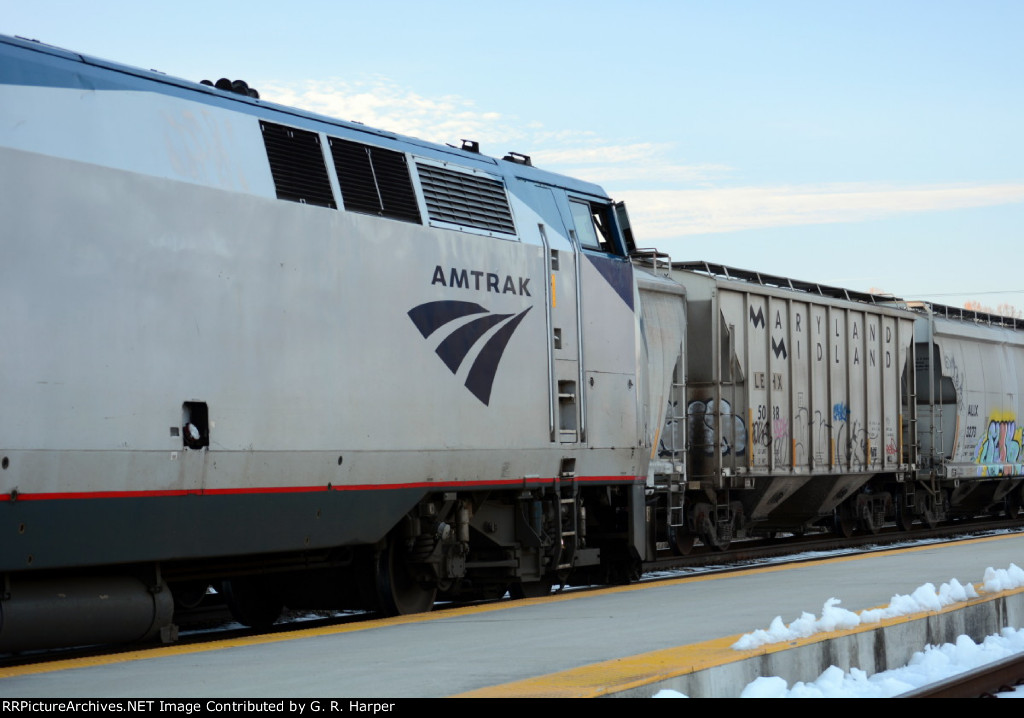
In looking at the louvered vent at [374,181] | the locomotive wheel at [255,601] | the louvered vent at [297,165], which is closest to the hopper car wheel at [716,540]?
the locomotive wheel at [255,601]

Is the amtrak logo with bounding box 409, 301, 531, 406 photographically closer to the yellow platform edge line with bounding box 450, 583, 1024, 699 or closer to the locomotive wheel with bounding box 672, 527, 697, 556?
the yellow platform edge line with bounding box 450, 583, 1024, 699

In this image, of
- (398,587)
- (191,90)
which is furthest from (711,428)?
(191,90)

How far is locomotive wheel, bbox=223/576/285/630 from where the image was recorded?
11.1m

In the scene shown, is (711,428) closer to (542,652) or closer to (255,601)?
(255,601)

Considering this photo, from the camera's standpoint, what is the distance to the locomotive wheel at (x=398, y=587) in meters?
11.0

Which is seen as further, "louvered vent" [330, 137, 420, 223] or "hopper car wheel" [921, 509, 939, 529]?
"hopper car wheel" [921, 509, 939, 529]

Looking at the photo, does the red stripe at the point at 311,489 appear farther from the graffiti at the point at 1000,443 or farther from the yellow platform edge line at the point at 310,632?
the graffiti at the point at 1000,443

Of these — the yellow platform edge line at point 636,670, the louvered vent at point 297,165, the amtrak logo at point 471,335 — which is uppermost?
the louvered vent at point 297,165

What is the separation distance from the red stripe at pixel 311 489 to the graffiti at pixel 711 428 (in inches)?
214

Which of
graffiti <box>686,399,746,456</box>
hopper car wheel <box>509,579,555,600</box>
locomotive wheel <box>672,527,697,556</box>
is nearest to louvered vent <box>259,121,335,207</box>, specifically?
hopper car wheel <box>509,579,555,600</box>

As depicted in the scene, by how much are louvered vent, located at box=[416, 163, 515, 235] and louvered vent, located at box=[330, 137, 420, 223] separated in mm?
267

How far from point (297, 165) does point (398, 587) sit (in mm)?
3825
